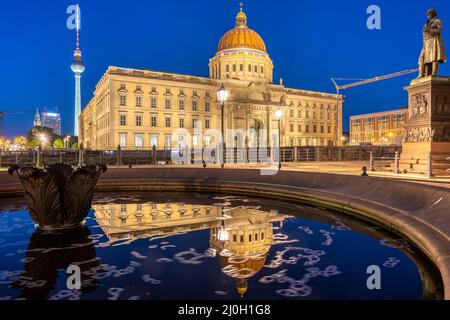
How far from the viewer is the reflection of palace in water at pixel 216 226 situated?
5.24 meters

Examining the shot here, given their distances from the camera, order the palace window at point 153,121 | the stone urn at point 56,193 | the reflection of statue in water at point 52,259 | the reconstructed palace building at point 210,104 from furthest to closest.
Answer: the palace window at point 153,121 < the reconstructed palace building at point 210,104 < the stone urn at point 56,193 < the reflection of statue in water at point 52,259

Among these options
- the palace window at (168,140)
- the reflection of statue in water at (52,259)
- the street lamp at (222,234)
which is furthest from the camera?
the palace window at (168,140)

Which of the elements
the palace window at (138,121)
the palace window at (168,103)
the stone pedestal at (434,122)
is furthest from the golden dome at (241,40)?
the stone pedestal at (434,122)

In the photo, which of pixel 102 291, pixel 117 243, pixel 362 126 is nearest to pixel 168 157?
pixel 117 243

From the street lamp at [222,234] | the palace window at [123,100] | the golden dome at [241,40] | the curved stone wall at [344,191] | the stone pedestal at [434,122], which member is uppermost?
the golden dome at [241,40]

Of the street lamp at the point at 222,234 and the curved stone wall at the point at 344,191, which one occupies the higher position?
the curved stone wall at the point at 344,191

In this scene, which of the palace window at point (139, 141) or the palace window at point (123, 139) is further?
the palace window at point (139, 141)

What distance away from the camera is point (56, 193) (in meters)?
7.16

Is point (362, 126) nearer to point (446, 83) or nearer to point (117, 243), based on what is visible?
point (446, 83)

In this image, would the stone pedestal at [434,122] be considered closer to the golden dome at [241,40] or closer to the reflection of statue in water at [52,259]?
the reflection of statue in water at [52,259]

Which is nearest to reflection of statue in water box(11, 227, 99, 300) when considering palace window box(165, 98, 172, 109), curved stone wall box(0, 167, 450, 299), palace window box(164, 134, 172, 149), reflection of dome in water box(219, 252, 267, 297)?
reflection of dome in water box(219, 252, 267, 297)

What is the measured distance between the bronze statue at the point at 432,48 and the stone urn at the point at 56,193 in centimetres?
1442

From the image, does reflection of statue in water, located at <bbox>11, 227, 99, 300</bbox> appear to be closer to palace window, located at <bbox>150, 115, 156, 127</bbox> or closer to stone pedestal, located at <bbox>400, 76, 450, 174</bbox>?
stone pedestal, located at <bbox>400, 76, 450, 174</bbox>
